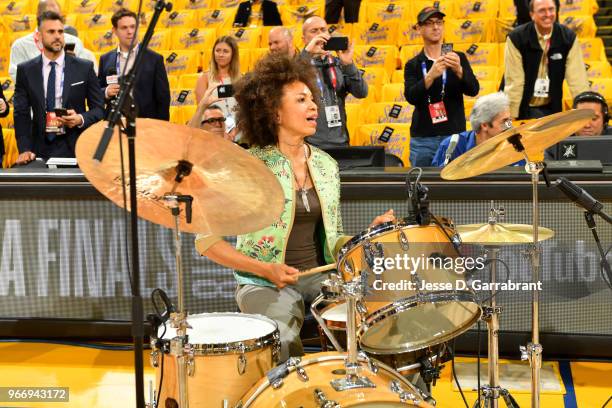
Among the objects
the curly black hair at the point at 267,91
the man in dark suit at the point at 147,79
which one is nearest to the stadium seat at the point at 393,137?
the man in dark suit at the point at 147,79

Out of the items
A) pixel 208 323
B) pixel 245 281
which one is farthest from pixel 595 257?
pixel 208 323

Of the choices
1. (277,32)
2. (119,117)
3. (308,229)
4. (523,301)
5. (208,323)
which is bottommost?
(523,301)

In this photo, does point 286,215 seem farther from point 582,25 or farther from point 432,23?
point 582,25

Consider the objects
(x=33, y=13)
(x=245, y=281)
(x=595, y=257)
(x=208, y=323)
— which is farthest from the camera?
(x=33, y=13)

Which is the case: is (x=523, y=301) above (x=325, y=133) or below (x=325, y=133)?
below

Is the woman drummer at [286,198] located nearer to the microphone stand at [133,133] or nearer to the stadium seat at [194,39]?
the microphone stand at [133,133]

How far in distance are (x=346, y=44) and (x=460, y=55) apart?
0.82 metres

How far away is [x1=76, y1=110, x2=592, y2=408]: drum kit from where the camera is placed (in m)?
2.82

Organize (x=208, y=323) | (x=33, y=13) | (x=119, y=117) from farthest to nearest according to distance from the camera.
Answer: (x=33, y=13), (x=208, y=323), (x=119, y=117)

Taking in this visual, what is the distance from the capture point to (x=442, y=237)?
3.21 meters

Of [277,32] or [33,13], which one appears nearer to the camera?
[277,32]

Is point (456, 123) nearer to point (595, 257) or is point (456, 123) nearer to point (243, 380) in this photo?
point (595, 257)

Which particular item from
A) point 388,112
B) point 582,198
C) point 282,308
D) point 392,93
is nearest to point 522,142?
point 582,198

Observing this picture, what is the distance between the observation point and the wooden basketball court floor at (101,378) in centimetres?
441
